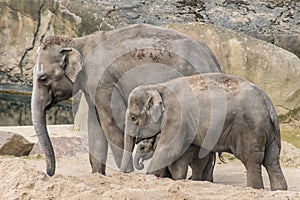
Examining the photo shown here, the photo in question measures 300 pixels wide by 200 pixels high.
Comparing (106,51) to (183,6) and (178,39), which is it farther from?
(183,6)

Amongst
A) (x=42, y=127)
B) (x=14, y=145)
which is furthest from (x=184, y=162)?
(x=14, y=145)

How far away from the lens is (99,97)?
7.62 m

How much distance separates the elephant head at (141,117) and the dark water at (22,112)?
10044 mm

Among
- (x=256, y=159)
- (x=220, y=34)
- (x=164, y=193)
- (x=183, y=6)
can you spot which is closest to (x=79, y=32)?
(x=183, y=6)

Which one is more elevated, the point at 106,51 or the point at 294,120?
the point at 106,51

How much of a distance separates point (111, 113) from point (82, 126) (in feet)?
14.6

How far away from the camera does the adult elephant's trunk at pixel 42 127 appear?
24.2 feet

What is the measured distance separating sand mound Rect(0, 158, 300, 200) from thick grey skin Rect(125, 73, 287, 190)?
133cm

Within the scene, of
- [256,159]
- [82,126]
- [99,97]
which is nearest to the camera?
[256,159]

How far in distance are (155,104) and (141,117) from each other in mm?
261

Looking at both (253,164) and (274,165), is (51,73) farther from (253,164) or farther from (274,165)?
(274,165)

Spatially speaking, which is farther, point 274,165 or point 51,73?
point 51,73

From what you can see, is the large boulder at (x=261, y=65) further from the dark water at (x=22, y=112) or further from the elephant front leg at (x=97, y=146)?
the dark water at (x=22, y=112)

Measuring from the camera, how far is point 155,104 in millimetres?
7012
